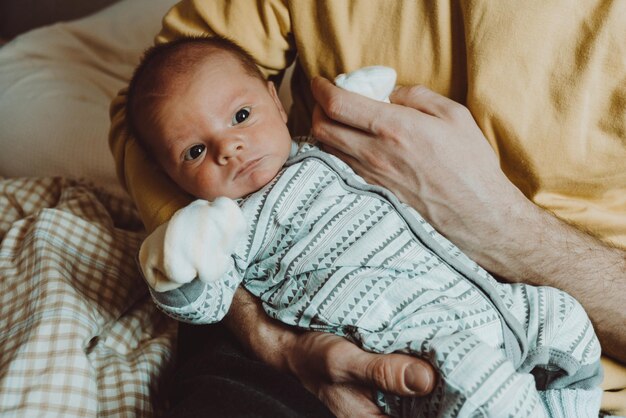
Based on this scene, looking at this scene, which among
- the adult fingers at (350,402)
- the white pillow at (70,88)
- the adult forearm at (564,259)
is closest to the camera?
the adult fingers at (350,402)

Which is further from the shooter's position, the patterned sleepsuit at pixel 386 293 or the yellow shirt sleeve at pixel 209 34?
the yellow shirt sleeve at pixel 209 34

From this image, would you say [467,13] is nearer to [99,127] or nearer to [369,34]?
[369,34]

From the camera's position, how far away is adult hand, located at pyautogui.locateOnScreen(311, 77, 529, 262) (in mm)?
989

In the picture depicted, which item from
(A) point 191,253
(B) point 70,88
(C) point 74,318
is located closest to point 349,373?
(A) point 191,253

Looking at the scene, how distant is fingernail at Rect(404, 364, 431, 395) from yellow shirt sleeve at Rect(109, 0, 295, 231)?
0.53 m

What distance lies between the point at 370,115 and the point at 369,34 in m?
0.18

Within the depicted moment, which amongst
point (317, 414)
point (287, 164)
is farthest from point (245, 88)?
point (317, 414)

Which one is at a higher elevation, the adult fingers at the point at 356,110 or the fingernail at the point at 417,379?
the adult fingers at the point at 356,110

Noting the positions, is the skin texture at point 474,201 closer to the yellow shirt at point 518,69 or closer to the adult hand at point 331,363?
the yellow shirt at point 518,69

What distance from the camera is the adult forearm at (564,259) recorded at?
3.23ft

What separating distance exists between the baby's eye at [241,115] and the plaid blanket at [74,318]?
0.44 meters

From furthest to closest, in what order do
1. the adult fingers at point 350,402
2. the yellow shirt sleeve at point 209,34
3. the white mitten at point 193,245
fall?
the yellow shirt sleeve at point 209,34 → the adult fingers at point 350,402 → the white mitten at point 193,245

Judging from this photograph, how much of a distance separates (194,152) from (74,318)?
0.36 meters

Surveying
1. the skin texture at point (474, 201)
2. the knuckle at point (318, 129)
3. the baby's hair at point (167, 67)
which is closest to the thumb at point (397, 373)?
the skin texture at point (474, 201)
